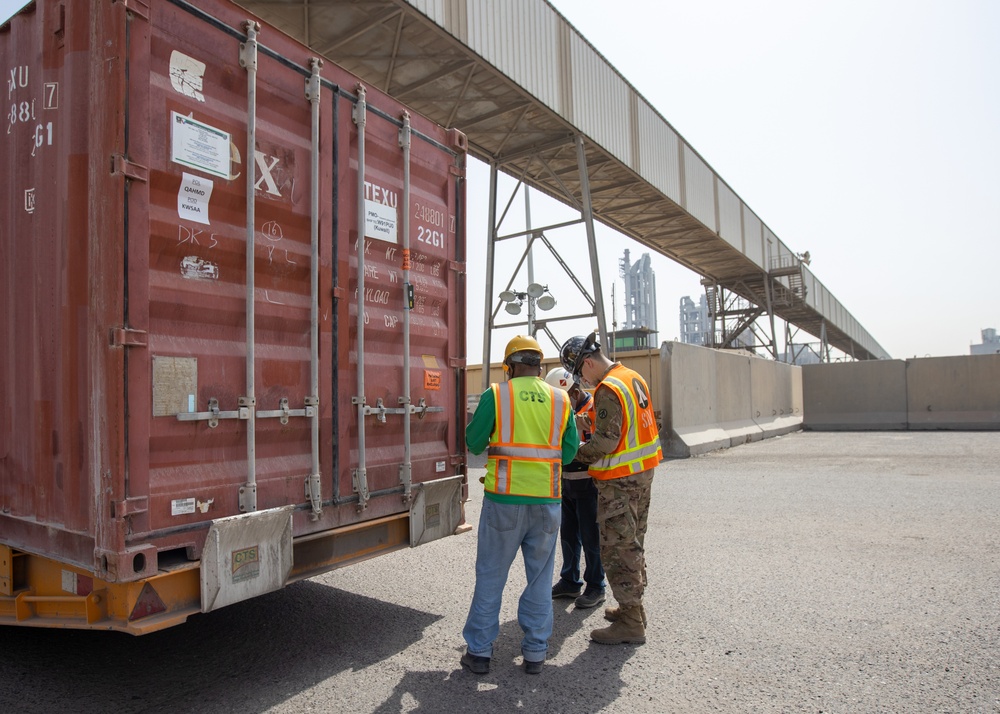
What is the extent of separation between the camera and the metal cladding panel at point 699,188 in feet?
63.1

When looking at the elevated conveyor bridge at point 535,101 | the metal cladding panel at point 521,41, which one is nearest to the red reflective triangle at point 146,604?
the elevated conveyor bridge at point 535,101

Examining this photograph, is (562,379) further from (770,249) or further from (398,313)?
(770,249)

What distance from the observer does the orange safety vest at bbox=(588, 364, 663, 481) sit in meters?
4.19

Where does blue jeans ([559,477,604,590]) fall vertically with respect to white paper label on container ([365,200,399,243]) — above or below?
below

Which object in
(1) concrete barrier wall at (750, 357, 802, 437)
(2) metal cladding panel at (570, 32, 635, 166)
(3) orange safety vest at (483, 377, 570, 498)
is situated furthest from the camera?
(1) concrete barrier wall at (750, 357, 802, 437)

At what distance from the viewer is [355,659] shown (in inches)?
148

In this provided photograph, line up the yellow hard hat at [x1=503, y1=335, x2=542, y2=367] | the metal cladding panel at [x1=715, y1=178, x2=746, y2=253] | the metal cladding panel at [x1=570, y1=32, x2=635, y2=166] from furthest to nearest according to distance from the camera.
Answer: the metal cladding panel at [x1=715, y1=178, x2=746, y2=253]
the metal cladding panel at [x1=570, y1=32, x2=635, y2=166]
the yellow hard hat at [x1=503, y1=335, x2=542, y2=367]

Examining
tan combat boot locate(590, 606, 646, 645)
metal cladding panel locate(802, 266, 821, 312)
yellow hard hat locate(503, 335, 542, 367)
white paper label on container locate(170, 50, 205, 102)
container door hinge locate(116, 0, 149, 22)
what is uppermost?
metal cladding panel locate(802, 266, 821, 312)

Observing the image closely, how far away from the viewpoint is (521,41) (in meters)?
11.4

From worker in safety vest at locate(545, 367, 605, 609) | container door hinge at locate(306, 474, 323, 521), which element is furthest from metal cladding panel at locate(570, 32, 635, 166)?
container door hinge at locate(306, 474, 323, 521)

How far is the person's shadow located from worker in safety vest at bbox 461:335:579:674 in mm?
97

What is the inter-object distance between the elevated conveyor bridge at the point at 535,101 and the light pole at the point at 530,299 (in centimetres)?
44

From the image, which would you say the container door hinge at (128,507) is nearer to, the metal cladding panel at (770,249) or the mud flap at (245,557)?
the mud flap at (245,557)

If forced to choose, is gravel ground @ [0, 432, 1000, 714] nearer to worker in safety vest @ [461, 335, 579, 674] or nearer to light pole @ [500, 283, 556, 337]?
worker in safety vest @ [461, 335, 579, 674]
